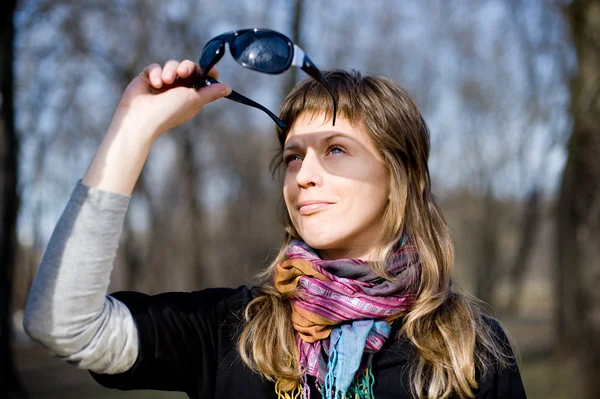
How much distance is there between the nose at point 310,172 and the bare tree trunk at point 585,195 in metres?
4.74

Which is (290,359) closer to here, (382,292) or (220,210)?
(382,292)

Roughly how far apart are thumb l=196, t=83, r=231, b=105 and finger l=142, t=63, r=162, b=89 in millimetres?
112

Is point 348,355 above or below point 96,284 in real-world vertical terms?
below

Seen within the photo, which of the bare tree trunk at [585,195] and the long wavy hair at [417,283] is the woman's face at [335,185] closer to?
the long wavy hair at [417,283]

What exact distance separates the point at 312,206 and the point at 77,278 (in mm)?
841

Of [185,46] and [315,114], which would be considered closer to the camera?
[315,114]

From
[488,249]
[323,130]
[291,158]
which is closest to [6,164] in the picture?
[291,158]

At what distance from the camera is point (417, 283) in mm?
2035

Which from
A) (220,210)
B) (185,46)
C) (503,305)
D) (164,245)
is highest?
(185,46)

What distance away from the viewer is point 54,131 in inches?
481

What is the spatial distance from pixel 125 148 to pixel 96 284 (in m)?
0.33

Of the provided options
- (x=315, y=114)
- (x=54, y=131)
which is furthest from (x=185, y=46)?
(x=315, y=114)

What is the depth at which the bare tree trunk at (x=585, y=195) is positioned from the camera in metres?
5.93

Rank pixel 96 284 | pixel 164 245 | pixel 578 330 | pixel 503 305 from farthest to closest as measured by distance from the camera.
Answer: pixel 503 305
pixel 164 245
pixel 578 330
pixel 96 284
